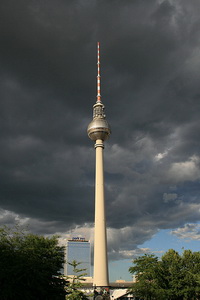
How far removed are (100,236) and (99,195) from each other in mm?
11621

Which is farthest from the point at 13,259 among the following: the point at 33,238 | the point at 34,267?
the point at 33,238

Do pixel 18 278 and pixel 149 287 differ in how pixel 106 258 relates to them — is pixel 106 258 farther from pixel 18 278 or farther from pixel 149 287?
pixel 18 278

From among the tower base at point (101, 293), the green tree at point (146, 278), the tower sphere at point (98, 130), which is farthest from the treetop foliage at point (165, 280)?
the tower sphere at point (98, 130)

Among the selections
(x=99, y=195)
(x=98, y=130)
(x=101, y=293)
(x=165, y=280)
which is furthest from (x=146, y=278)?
(x=98, y=130)

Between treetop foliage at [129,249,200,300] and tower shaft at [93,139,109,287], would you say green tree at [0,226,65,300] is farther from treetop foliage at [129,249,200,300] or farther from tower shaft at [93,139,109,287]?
tower shaft at [93,139,109,287]

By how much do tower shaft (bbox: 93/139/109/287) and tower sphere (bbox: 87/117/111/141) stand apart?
24.3 ft

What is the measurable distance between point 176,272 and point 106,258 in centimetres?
2385

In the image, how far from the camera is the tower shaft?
267 feet

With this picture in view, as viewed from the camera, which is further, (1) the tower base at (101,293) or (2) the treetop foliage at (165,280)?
(1) the tower base at (101,293)

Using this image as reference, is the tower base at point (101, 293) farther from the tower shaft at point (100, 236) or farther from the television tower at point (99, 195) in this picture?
the tower shaft at point (100, 236)

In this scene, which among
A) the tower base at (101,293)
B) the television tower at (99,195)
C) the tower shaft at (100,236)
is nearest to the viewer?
the tower base at (101,293)

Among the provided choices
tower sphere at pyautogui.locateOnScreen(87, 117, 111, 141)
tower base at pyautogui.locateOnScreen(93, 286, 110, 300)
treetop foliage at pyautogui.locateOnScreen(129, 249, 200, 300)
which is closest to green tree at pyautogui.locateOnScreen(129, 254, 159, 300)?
treetop foliage at pyautogui.locateOnScreen(129, 249, 200, 300)

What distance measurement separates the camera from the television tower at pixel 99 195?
81750mm

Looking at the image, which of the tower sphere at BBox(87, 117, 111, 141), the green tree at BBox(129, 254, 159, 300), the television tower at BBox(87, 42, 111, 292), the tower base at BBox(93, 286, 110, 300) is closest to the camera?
the green tree at BBox(129, 254, 159, 300)
